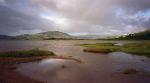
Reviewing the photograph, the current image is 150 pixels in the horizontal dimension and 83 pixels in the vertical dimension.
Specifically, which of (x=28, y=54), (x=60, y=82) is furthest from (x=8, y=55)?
(x=60, y=82)

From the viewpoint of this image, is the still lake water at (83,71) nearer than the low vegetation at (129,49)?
Yes

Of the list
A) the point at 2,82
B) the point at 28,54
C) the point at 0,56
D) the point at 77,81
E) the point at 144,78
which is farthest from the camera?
the point at 28,54

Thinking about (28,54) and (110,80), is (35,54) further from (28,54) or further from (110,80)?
(110,80)

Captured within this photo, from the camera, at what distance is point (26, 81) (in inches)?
819

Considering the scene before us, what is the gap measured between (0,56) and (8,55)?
2002 millimetres

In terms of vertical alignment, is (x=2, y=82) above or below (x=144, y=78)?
above

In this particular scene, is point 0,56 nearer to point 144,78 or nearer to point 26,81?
point 26,81

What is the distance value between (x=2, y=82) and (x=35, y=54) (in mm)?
28292

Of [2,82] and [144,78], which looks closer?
[2,82]

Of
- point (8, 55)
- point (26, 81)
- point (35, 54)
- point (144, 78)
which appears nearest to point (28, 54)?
point (35, 54)

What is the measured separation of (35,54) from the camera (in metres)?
46.4

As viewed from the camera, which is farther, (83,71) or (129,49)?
(129,49)

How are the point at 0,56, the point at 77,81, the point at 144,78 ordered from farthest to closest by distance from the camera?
the point at 0,56 → the point at 144,78 → the point at 77,81

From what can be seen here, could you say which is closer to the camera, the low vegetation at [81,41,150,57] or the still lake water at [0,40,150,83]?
the still lake water at [0,40,150,83]
